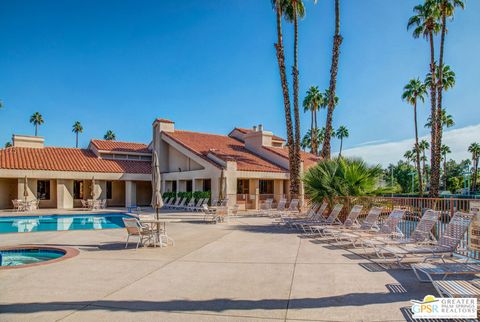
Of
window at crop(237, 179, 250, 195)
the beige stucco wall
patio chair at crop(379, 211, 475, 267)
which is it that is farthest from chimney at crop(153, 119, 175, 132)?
patio chair at crop(379, 211, 475, 267)

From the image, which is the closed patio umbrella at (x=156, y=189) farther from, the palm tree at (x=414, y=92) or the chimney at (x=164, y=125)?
the palm tree at (x=414, y=92)

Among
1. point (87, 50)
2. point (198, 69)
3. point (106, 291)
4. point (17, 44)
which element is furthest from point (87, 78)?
point (106, 291)

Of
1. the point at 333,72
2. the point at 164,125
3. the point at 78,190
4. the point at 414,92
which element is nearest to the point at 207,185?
the point at 164,125

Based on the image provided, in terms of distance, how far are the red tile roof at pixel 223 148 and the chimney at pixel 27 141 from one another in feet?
36.3

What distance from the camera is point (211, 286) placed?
6.45m

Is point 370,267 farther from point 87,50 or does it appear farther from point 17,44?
point 87,50

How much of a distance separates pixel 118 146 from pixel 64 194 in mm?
7972

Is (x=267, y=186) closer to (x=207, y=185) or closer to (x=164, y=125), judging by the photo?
(x=207, y=185)

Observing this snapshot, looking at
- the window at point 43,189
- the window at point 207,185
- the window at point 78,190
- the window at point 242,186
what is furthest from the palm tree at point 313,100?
the window at point 43,189

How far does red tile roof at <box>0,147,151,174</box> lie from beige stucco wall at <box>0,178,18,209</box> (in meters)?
2.01

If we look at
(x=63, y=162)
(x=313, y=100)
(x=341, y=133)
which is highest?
(x=313, y=100)

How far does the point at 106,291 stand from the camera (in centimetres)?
618

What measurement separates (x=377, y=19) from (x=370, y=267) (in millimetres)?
12806

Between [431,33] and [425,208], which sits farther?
[431,33]
